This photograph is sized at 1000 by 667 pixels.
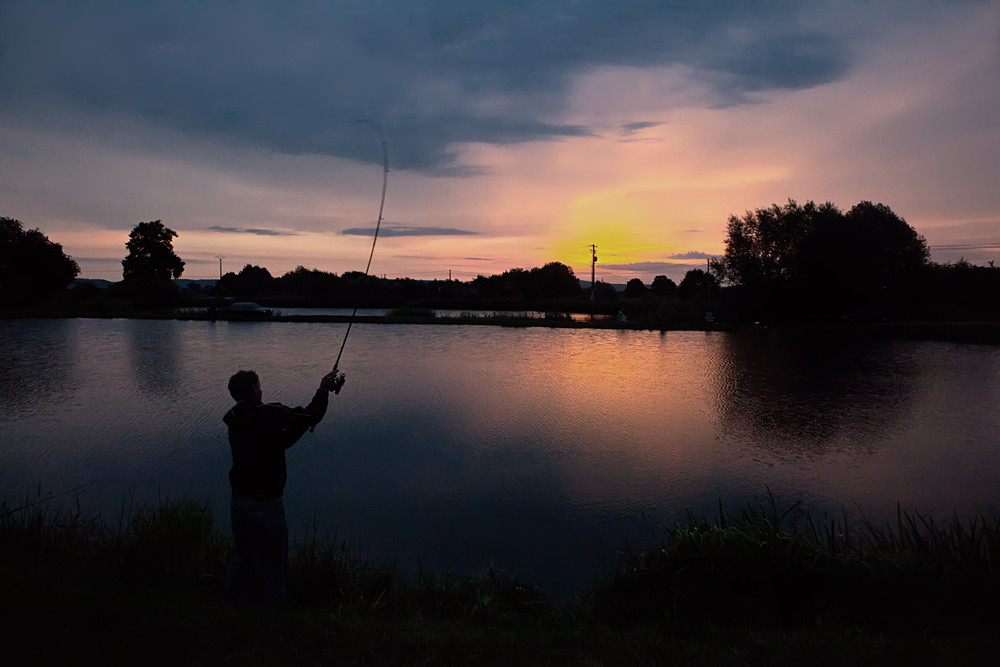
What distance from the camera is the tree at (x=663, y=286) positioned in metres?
138

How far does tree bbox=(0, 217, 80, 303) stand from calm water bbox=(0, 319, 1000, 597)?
47.8 metres

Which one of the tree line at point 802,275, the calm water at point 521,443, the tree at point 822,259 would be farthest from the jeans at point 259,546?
the tree at point 822,259

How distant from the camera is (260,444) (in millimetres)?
5137

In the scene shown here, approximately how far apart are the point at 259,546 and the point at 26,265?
77651mm

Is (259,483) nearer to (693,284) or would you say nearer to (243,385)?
(243,385)

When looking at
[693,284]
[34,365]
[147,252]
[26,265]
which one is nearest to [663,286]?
[693,284]

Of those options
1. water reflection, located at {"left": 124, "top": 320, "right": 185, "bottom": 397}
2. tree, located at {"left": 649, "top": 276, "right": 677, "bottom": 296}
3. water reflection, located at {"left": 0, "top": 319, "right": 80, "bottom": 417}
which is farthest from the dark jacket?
tree, located at {"left": 649, "top": 276, "right": 677, "bottom": 296}

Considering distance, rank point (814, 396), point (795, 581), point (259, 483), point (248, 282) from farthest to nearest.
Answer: point (248, 282) < point (814, 396) < point (795, 581) < point (259, 483)

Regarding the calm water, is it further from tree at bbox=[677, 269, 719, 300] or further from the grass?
tree at bbox=[677, 269, 719, 300]

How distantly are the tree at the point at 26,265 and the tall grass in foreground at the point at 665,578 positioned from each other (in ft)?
238

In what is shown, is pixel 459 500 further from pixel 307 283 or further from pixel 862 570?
pixel 307 283

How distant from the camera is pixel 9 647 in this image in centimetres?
407

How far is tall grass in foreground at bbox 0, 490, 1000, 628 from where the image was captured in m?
5.48

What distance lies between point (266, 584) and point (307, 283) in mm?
99177
